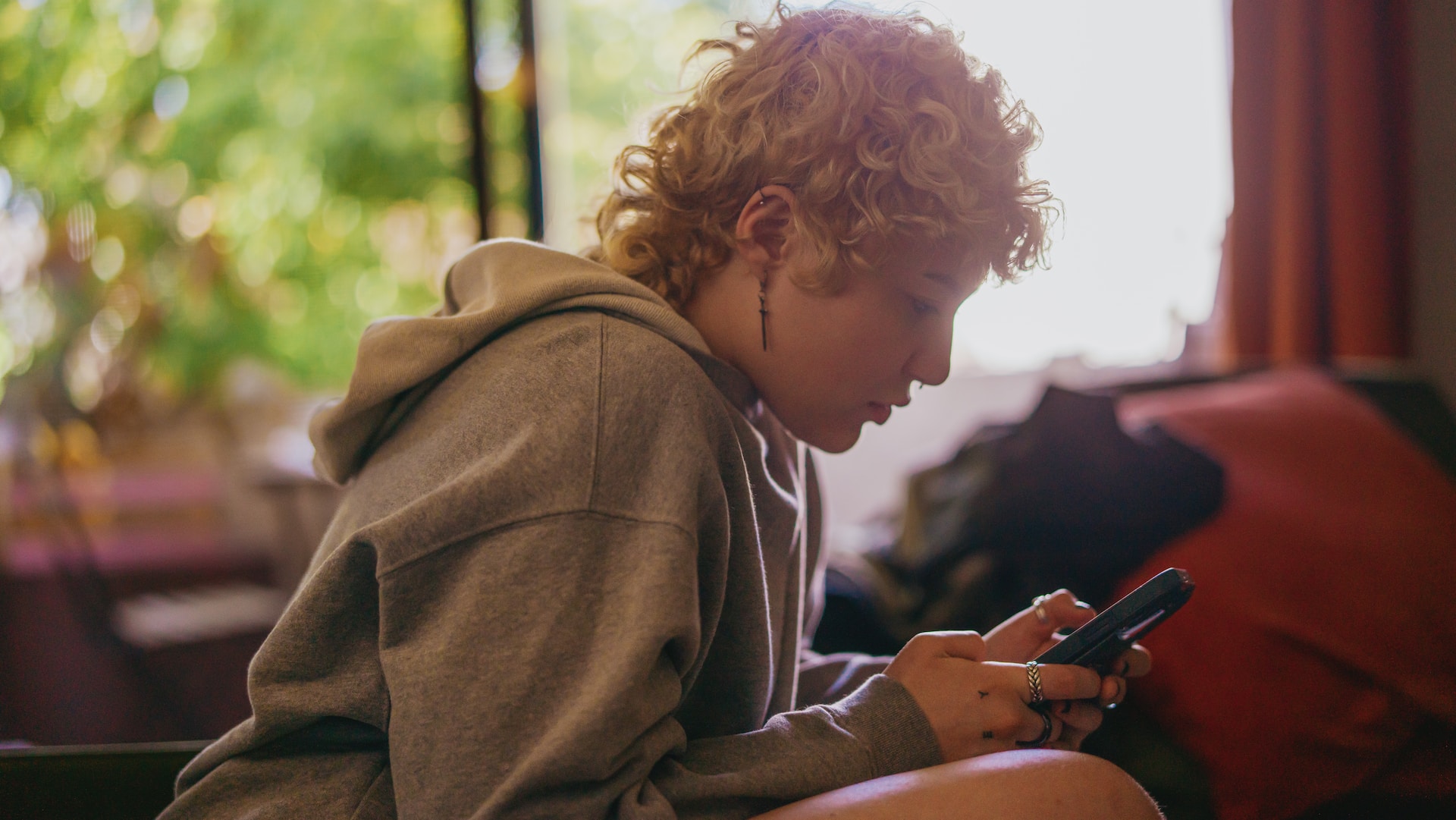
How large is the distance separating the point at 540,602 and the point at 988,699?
331mm

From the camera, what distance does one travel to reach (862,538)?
1750mm

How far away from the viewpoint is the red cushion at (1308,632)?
0.91 meters

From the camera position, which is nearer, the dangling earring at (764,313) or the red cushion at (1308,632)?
the dangling earring at (764,313)

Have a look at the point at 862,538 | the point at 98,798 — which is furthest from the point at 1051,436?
the point at 98,798

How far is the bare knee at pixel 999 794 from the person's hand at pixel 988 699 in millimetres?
45

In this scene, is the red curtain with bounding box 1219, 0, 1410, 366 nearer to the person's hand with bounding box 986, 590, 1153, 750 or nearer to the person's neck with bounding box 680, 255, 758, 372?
the person's hand with bounding box 986, 590, 1153, 750

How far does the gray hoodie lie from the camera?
0.54 meters

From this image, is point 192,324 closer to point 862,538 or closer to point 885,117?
point 862,538

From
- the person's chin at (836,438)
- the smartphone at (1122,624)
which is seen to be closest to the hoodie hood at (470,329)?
the person's chin at (836,438)

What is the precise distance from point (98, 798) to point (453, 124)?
8.07 feet

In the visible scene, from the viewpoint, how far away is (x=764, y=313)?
714 mm

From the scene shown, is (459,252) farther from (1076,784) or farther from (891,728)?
(1076,784)

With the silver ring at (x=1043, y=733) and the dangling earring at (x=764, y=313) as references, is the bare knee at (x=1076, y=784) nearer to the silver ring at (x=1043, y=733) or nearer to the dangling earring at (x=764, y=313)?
the silver ring at (x=1043, y=733)

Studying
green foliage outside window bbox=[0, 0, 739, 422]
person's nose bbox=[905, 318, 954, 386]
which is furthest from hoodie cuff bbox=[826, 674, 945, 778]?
green foliage outside window bbox=[0, 0, 739, 422]
